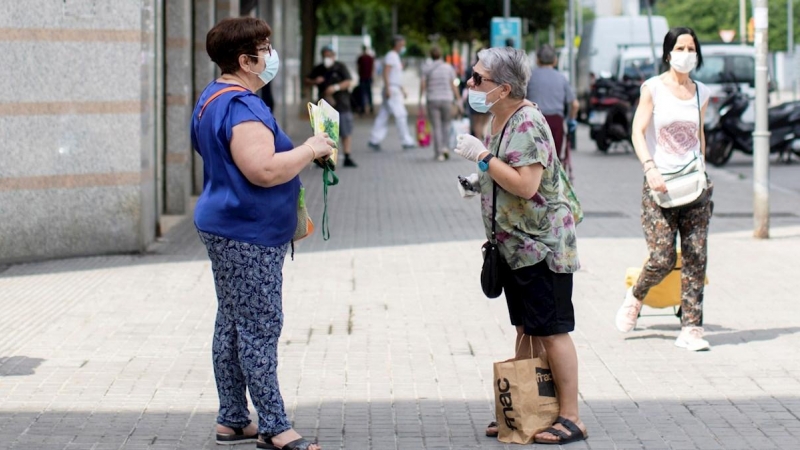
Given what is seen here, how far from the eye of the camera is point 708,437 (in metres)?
5.79

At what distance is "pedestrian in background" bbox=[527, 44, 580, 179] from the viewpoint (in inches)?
448

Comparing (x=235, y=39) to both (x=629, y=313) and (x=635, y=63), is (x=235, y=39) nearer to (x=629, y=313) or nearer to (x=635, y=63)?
(x=629, y=313)

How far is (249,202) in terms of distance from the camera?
523cm

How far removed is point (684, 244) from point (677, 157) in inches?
18.4

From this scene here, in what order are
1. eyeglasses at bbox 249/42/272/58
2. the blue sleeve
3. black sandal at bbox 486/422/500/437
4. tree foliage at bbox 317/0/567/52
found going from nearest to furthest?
1. the blue sleeve
2. eyeglasses at bbox 249/42/272/58
3. black sandal at bbox 486/422/500/437
4. tree foliage at bbox 317/0/567/52

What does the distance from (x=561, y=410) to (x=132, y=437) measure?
5.61ft

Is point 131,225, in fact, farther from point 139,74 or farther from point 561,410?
point 561,410

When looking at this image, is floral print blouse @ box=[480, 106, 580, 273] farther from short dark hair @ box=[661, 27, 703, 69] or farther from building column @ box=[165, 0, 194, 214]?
building column @ box=[165, 0, 194, 214]

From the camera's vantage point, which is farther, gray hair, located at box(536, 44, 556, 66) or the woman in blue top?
gray hair, located at box(536, 44, 556, 66)

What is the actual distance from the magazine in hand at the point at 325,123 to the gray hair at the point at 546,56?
21.5 ft

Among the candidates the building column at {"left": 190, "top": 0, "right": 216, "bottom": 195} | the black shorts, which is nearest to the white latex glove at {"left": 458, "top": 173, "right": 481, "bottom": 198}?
the black shorts

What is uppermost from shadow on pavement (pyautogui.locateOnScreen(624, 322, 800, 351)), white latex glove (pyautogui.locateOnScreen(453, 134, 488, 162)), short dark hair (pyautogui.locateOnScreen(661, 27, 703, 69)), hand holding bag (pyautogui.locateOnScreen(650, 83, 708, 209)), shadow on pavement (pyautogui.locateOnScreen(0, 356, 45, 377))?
short dark hair (pyautogui.locateOnScreen(661, 27, 703, 69))

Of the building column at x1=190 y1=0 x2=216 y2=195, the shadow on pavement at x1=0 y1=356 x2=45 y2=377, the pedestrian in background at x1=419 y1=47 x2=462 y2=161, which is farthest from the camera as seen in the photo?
the pedestrian in background at x1=419 y1=47 x2=462 y2=161

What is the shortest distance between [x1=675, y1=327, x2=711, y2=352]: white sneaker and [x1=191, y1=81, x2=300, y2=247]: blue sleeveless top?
299cm
